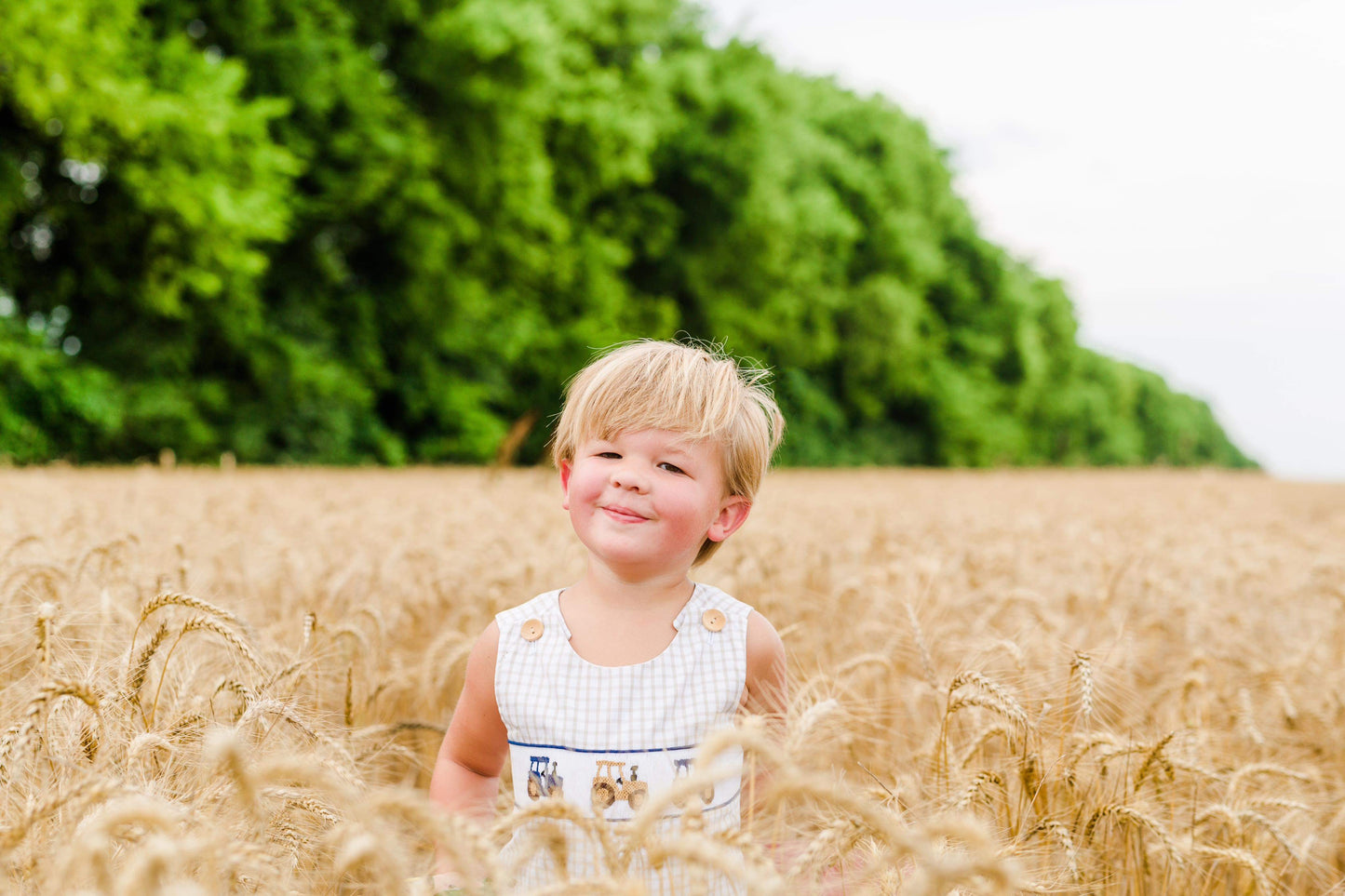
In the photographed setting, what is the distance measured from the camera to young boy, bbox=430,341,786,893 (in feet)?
5.49

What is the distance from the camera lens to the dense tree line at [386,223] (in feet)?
45.9

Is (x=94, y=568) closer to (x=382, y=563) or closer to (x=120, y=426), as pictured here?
(x=382, y=563)

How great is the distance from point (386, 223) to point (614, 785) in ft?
59.3

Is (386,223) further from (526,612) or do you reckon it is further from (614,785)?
(614,785)

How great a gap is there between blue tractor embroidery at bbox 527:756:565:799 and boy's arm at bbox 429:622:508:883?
0.36 feet

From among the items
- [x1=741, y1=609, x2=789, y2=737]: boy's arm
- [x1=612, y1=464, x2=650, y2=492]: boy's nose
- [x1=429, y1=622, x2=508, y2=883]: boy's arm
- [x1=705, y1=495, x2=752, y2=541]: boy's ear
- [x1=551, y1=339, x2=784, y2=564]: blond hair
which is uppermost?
[x1=551, y1=339, x2=784, y2=564]: blond hair

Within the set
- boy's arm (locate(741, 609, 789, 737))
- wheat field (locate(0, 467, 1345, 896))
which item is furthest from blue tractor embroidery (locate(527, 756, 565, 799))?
boy's arm (locate(741, 609, 789, 737))

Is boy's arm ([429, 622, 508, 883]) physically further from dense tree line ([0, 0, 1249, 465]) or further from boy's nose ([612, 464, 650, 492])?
dense tree line ([0, 0, 1249, 465])

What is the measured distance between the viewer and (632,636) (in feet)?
5.78

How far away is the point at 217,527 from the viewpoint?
4.20 metres

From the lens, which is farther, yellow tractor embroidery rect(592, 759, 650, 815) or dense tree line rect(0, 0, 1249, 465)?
dense tree line rect(0, 0, 1249, 465)

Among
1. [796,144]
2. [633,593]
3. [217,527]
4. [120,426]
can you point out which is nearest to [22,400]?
[120,426]

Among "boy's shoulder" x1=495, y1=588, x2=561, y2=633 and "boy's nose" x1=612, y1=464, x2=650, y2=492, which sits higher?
"boy's nose" x1=612, y1=464, x2=650, y2=492

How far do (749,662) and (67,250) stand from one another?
16979mm
